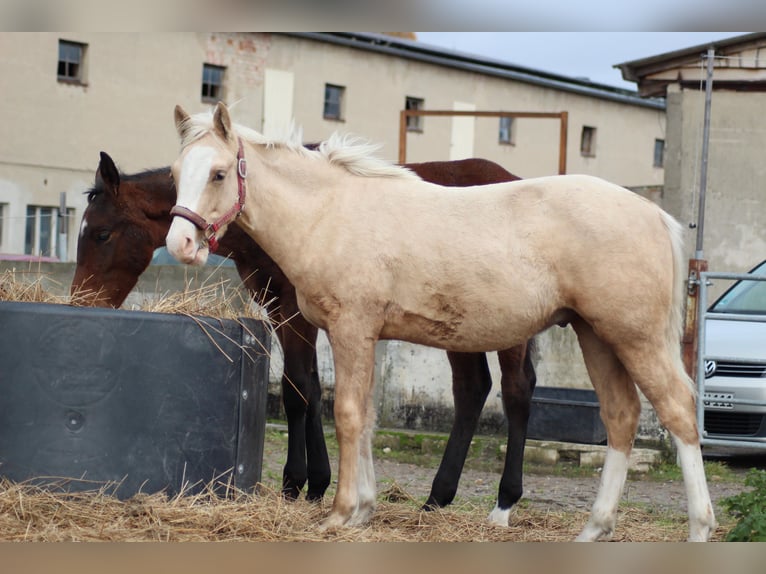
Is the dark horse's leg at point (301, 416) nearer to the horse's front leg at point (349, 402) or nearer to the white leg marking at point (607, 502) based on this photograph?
the horse's front leg at point (349, 402)

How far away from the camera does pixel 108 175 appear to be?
6.71m

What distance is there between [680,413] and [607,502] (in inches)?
23.1

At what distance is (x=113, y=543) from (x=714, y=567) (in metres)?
2.45

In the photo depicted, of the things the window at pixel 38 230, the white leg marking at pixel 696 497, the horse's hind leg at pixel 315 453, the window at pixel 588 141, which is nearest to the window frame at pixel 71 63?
the window at pixel 38 230

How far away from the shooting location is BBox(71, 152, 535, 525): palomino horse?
6.32 m

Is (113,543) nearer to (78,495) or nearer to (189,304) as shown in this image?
(78,495)

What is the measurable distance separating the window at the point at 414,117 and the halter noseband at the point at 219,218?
→ 30.9m

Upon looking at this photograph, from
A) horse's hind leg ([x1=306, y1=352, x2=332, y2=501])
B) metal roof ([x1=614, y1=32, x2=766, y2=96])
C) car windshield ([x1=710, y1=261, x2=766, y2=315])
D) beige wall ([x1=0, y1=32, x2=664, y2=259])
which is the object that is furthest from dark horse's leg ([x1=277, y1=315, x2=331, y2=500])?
beige wall ([x1=0, y1=32, x2=664, y2=259])

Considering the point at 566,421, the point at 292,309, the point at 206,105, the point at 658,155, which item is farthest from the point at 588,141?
the point at 292,309

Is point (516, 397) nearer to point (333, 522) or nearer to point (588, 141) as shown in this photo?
point (333, 522)

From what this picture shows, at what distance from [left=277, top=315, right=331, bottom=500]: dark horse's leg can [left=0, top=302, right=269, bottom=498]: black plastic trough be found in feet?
3.60

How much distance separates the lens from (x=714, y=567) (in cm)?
443
